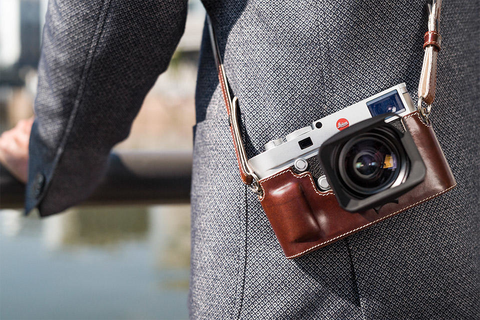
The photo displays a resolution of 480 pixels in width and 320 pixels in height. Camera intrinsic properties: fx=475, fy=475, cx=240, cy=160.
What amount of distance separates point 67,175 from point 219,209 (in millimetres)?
282

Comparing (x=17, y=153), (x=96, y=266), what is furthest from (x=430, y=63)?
(x=96, y=266)

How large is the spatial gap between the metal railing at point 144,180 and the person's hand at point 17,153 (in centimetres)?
7

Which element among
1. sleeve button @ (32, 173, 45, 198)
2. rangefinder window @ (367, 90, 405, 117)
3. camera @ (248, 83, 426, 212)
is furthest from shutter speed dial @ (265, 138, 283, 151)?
sleeve button @ (32, 173, 45, 198)

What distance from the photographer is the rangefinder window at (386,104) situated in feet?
1.77

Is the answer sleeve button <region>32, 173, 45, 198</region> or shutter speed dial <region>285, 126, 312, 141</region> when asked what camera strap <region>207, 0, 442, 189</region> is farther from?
sleeve button <region>32, 173, 45, 198</region>

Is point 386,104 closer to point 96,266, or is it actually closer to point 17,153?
point 17,153

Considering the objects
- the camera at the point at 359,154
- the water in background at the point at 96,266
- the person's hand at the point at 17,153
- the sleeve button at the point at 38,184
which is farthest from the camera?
the water in background at the point at 96,266

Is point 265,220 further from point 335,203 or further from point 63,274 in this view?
point 63,274

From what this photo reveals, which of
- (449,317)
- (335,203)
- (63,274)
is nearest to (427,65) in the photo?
(335,203)

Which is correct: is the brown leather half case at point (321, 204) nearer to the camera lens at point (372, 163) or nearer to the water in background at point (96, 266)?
the camera lens at point (372, 163)

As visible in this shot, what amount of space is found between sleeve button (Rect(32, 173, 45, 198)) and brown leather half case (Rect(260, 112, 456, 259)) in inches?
14.6

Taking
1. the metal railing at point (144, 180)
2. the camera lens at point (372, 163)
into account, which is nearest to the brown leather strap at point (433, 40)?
the camera lens at point (372, 163)

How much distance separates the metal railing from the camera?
88 centimetres

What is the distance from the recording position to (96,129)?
0.68 meters
